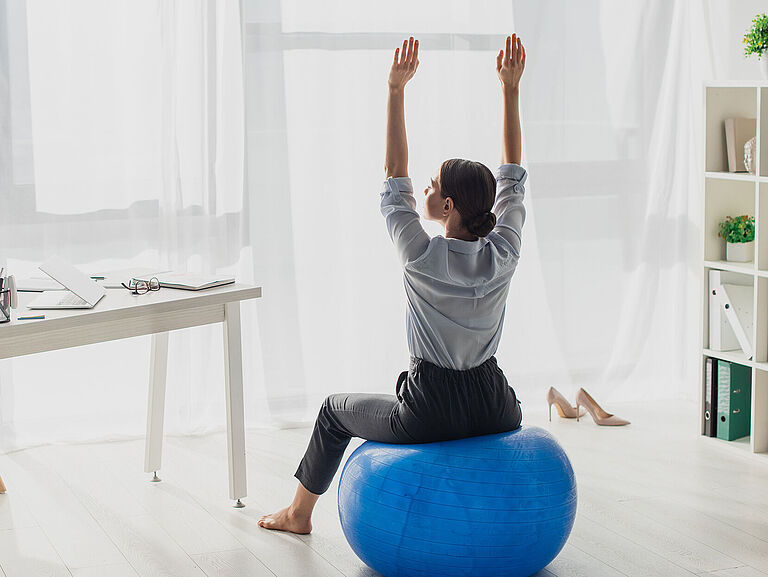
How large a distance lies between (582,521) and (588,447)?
727 millimetres

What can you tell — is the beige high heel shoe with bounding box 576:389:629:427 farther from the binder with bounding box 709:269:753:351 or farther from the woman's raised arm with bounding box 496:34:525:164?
the woman's raised arm with bounding box 496:34:525:164

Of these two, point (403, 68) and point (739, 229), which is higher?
point (403, 68)

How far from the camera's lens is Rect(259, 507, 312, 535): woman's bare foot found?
2793mm

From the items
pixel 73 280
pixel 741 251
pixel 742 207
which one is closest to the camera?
pixel 73 280

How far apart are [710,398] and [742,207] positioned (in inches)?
27.9

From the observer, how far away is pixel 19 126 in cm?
347

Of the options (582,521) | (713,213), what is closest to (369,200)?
(713,213)

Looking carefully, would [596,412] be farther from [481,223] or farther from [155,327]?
[155,327]

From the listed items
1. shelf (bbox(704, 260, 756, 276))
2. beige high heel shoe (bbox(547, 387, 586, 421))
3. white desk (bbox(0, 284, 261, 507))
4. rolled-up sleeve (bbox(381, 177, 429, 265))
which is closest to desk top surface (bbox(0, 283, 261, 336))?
white desk (bbox(0, 284, 261, 507))

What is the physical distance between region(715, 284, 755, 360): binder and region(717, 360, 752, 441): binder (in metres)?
0.09

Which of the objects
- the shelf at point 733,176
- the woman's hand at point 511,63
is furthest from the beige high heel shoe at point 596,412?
the woman's hand at point 511,63

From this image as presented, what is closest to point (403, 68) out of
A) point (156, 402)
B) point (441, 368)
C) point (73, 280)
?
point (441, 368)

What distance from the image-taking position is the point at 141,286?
288cm

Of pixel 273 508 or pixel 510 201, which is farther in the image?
pixel 273 508
